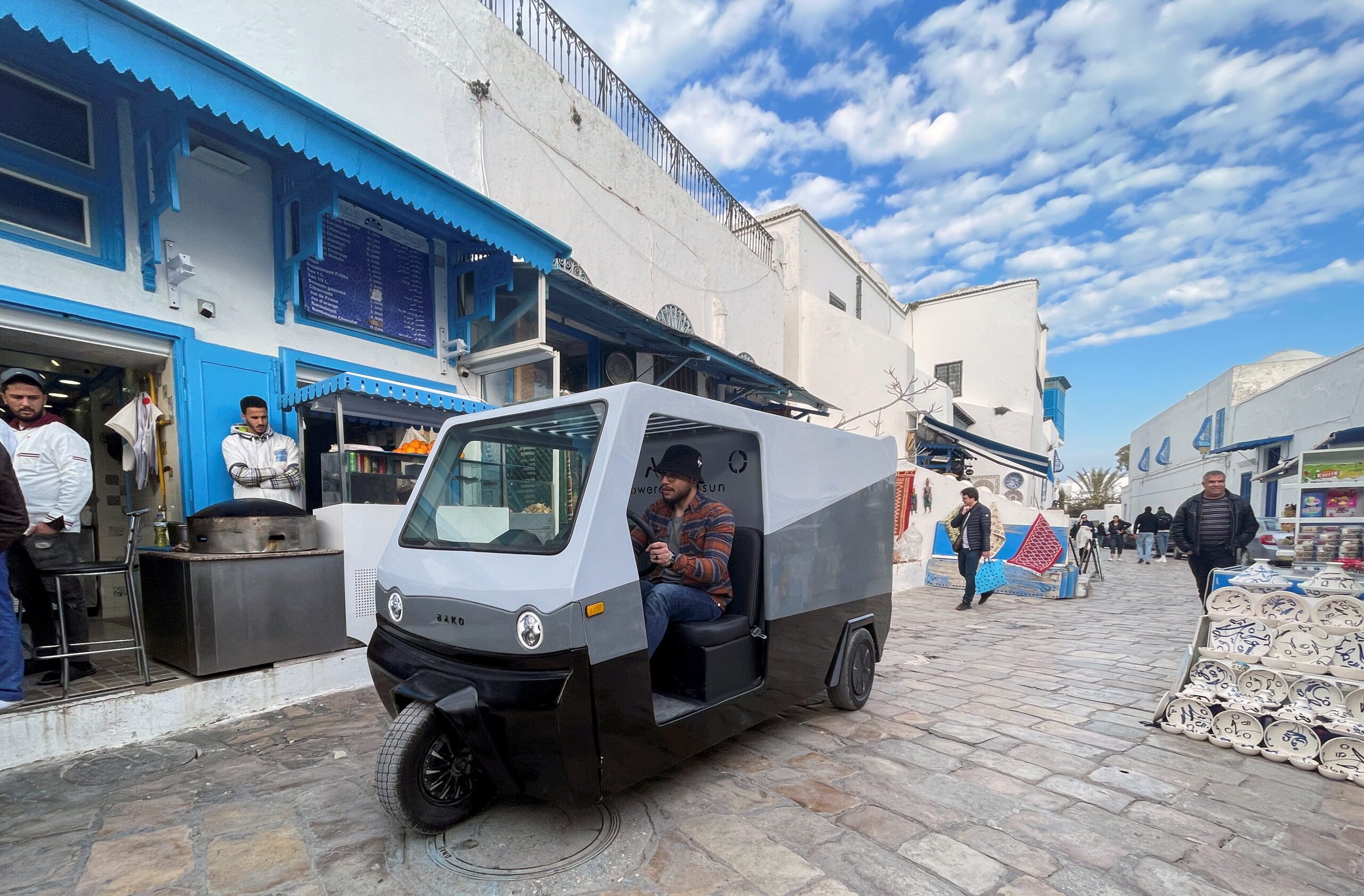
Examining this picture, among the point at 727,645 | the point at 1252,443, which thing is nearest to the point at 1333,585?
the point at 727,645

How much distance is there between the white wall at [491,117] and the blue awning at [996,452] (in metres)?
9.98

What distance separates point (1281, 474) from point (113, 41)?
23348mm

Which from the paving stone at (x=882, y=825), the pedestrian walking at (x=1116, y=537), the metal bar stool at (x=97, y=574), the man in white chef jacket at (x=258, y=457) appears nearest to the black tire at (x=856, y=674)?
the paving stone at (x=882, y=825)

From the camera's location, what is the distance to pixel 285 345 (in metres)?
5.53

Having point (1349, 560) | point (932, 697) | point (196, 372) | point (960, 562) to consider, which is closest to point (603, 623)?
point (932, 697)

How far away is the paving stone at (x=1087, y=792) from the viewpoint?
9.60 feet

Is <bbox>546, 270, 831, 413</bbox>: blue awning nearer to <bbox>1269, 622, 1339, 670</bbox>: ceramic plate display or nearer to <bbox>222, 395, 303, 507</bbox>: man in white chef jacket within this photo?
<bbox>222, 395, 303, 507</bbox>: man in white chef jacket

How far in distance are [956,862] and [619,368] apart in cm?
856

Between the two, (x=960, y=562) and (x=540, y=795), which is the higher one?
(x=540, y=795)

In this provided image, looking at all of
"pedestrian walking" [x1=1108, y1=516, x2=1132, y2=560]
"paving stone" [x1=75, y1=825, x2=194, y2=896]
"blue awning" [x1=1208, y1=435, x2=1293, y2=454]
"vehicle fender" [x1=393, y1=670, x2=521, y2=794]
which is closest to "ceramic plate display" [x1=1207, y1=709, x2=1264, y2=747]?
"vehicle fender" [x1=393, y1=670, x2=521, y2=794]

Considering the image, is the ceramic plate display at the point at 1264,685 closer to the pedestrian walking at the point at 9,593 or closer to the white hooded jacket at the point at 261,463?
the white hooded jacket at the point at 261,463

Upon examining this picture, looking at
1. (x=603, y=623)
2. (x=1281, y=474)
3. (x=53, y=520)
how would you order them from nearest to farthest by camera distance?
(x=603, y=623), (x=53, y=520), (x=1281, y=474)

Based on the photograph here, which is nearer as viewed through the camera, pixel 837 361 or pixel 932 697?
pixel 932 697

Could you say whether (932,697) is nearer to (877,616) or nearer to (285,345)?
(877,616)
